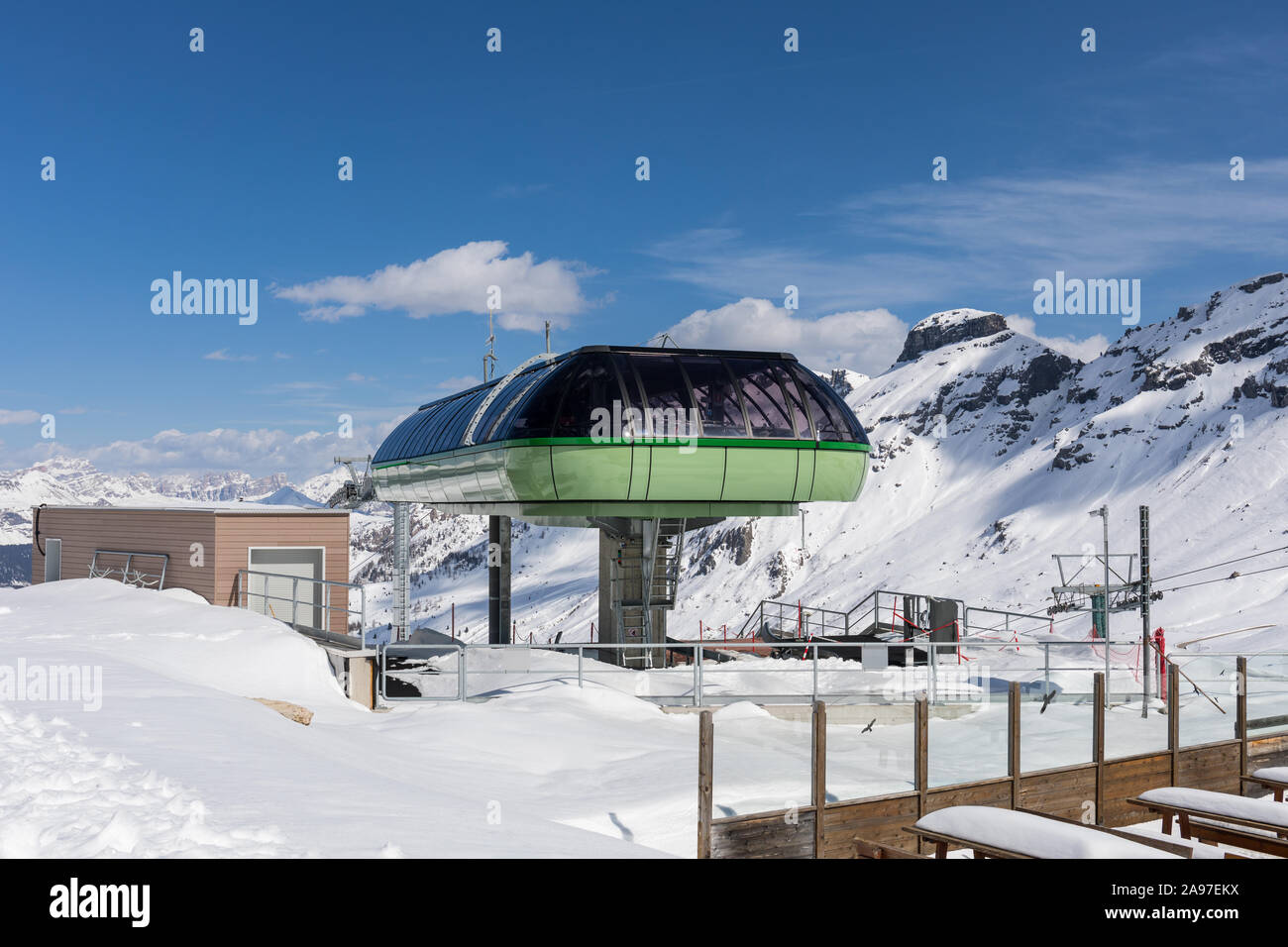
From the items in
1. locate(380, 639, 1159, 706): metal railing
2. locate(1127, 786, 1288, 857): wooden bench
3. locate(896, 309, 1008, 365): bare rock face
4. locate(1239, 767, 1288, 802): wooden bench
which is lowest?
locate(1239, 767, 1288, 802): wooden bench

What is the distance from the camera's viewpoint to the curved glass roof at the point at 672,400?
2061cm

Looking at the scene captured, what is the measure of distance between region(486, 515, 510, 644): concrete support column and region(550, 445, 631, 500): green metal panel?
1075 centimetres

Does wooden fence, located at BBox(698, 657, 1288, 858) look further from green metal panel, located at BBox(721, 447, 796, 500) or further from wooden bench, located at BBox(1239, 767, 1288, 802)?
green metal panel, located at BBox(721, 447, 796, 500)

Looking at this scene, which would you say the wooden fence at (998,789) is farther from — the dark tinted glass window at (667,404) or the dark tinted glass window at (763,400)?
the dark tinted glass window at (667,404)

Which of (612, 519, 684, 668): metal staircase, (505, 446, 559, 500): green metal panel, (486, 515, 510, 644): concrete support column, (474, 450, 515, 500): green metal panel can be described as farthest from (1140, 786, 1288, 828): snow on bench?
(486, 515, 510, 644): concrete support column

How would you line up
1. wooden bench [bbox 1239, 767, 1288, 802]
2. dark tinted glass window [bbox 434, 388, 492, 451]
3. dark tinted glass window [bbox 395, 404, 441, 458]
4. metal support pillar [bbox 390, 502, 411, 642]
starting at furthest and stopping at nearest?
dark tinted glass window [bbox 395, 404, 441, 458], dark tinted glass window [bbox 434, 388, 492, 451], metal support pillar [bbox 390, 502, 411, 642], wooden bench [bbox 1239, 767, 1288, 802]

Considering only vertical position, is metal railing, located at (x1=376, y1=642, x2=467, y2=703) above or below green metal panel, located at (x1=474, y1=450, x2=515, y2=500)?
below

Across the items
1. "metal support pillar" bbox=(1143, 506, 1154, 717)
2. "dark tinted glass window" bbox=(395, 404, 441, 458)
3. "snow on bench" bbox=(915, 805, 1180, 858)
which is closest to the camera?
"snow on bench" bbox=(915, 805, 1180, 858)

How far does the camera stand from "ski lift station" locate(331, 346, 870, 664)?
20.6 meters

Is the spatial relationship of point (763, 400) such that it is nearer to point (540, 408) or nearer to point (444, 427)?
point (540, 408)
